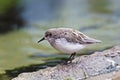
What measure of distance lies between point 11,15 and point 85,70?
8919 millimetres

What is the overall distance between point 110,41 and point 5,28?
450 cm

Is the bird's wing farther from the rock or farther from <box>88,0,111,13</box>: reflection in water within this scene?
<box>88,0,111,13</box>: reflection in water

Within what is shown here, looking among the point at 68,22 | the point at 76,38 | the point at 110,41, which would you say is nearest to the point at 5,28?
the point at 68,22

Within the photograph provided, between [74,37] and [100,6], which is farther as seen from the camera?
[100,6]

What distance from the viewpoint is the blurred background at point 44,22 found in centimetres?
1173

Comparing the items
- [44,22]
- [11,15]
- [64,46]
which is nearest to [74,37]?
[64,46]

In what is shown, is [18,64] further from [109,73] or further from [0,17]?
[0,17]

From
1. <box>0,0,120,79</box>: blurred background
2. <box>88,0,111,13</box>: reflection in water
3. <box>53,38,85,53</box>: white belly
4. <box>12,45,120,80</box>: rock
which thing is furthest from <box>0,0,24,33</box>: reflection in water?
<box>53,38,85,53</box>: white belly

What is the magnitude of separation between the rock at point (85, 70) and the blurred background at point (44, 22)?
11.4 ft

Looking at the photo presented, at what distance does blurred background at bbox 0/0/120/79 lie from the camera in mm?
11734

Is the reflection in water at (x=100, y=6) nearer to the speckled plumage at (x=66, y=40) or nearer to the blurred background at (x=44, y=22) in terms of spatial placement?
the blurred background at (x=44, y=22)

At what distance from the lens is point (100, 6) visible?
1602cm

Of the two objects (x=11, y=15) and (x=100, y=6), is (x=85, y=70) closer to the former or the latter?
(x=11, y=15)

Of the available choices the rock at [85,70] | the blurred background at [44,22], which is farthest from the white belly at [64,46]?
the blurred background at [44,22]
